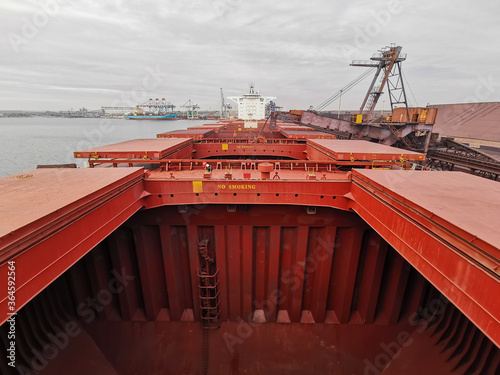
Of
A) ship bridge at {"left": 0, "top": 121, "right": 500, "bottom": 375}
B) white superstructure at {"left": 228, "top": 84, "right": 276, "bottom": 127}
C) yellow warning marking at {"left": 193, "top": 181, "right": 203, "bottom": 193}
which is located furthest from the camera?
white superstructure at {"left": 228, "top": 84, "right": 276, "bottom": 127}

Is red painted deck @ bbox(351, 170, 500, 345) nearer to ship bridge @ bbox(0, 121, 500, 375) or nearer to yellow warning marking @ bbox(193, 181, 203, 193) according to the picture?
ship bridge @ bbox(0, 121, 500, 375)

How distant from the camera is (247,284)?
8.16 m

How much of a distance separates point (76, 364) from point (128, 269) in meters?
2.65

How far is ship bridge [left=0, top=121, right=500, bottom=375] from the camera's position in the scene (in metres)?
6.17

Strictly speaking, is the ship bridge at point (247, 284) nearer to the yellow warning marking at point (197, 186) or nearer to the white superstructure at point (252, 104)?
the yellow warning marking at point (197, 186)

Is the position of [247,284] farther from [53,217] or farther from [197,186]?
[53,217]

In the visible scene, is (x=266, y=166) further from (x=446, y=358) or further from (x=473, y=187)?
(x=446, y=358)

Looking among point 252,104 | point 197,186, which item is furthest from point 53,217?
point 252,104

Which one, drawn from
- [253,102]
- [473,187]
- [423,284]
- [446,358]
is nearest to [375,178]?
[473,187]

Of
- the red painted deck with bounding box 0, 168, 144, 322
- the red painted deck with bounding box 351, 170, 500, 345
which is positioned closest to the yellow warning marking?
the red painted deck with bounding box 0, 168, 144, 322

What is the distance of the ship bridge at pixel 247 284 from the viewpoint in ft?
20.2

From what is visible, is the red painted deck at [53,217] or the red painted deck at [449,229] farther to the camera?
the red painted deck at [53,217]

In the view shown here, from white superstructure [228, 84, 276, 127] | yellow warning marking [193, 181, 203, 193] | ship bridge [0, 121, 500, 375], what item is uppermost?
white superstructure [228, 84, 276, 127]

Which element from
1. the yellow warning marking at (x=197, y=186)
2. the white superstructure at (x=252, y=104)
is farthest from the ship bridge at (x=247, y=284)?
the white superstructure at (x=252, y=104)
